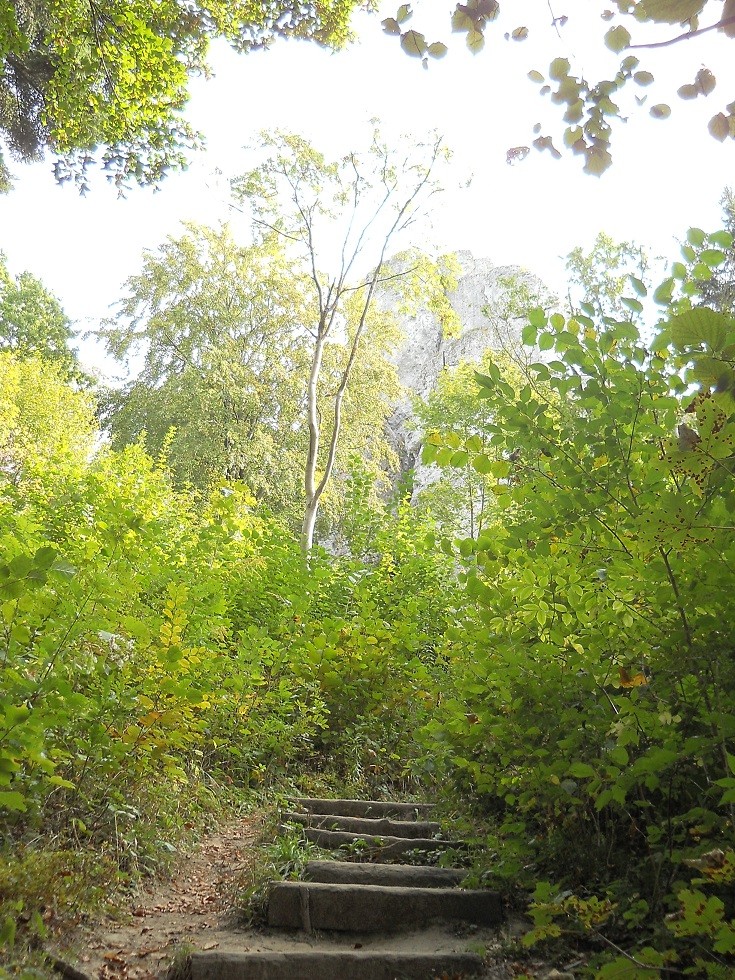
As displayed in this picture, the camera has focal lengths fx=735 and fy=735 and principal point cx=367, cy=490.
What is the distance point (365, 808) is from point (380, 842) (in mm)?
817

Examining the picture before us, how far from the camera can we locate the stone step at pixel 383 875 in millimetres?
3436

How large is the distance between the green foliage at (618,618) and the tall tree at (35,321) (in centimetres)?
3018

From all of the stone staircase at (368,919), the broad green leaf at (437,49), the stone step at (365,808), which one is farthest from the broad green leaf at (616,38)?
the stone step at (365,808)

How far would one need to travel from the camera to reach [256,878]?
3367 mm

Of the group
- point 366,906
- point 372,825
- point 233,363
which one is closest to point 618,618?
point 366,906

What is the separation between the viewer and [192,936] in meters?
3.05

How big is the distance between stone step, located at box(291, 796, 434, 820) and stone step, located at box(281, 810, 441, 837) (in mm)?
366

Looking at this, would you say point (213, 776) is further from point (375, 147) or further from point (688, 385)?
point (375, 147)

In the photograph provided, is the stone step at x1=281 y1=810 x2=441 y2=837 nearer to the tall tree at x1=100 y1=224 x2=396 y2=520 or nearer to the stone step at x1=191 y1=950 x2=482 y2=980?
the stone step at x1=191 y1=950 x2=482 y2=980

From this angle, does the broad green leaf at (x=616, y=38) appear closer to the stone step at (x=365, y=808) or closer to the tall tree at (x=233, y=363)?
the stone step at (x=365, y=808)

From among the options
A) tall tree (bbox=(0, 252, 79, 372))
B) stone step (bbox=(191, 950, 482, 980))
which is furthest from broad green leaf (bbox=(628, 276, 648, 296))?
tall tree (bbox=(0, 252, 79, 372))

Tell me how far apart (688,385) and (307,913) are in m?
2.67

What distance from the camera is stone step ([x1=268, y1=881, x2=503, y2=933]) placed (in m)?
3.13

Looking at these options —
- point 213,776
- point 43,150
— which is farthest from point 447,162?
point 213,776
